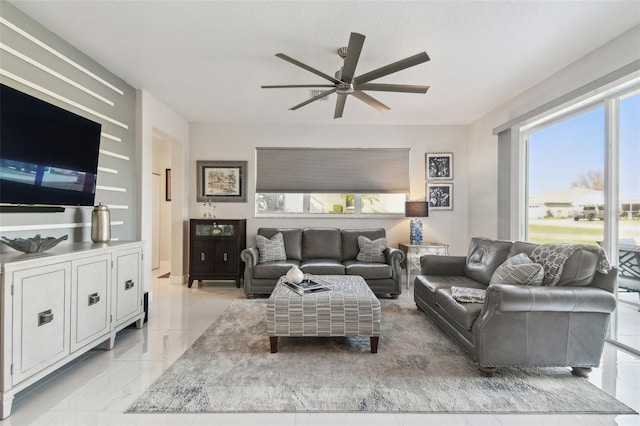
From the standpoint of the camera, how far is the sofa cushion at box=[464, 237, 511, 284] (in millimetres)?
3137

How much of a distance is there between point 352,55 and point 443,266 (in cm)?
263

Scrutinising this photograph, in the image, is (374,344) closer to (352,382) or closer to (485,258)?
(352,382)

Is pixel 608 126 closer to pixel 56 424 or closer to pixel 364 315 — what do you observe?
pixel 364 315

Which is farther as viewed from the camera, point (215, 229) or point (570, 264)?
point (215, 229)

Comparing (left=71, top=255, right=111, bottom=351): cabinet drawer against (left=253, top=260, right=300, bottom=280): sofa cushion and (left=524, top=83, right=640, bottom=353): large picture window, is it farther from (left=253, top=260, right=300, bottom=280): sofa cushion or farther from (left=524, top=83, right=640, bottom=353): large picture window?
(left=524, top=83, right=640, bottom=353): large picture window

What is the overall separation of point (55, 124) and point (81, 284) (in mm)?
1337

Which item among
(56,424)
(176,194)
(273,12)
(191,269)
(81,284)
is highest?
(273,12)

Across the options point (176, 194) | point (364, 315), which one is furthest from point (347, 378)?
point (176, 194)

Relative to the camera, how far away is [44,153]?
7.63 ft

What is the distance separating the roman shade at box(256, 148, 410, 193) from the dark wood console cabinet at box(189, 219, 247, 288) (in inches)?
37.0

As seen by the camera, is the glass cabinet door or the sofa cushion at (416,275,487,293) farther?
the glass cabinet door

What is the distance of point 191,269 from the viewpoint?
4.75 metres

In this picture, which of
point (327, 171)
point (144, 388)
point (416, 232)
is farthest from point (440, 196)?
point (144, 388)

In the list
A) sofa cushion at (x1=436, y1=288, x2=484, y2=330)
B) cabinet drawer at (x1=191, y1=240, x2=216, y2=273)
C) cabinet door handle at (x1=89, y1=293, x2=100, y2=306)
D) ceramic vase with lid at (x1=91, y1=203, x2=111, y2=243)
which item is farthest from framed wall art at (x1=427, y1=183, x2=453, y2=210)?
cabinet door handle at (x1=89, y1=293, x2=100, y2=306)
